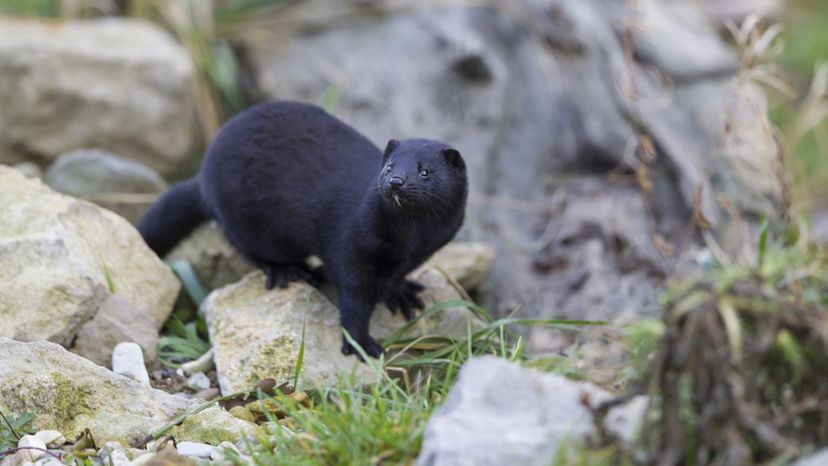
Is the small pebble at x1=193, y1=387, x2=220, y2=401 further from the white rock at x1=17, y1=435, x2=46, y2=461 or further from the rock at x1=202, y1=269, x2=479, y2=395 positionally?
the white rock at x1=17, y1=435, x2=46, y2=461

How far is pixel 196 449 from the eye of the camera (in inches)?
145

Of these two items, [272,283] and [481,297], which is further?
[481,297]

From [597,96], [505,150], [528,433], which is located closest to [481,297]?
[505,150]

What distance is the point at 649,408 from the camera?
9.59 feet

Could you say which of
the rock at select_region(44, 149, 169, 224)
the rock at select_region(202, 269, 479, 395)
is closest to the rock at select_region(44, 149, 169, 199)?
the rock at select_region(44, 149, 169, 224)

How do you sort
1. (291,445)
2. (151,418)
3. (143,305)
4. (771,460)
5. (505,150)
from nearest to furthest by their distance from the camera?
(771,460) → (291,445) → (151,418) → (143,305) → (505,150)

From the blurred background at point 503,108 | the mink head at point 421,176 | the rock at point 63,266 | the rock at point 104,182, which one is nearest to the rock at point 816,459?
the mink head at point 421,176

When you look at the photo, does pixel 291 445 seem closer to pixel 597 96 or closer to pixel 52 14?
pixel 597 96

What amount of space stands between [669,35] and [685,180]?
1.70 meters

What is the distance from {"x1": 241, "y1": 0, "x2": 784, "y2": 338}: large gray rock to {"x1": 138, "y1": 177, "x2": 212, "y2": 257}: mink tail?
6.23 feet

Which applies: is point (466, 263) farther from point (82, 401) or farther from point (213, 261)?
point (82, 401)

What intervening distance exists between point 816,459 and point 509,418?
34.4 inches

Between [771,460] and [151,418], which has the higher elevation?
[771,460]

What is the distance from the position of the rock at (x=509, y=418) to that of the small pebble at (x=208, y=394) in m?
1.52
